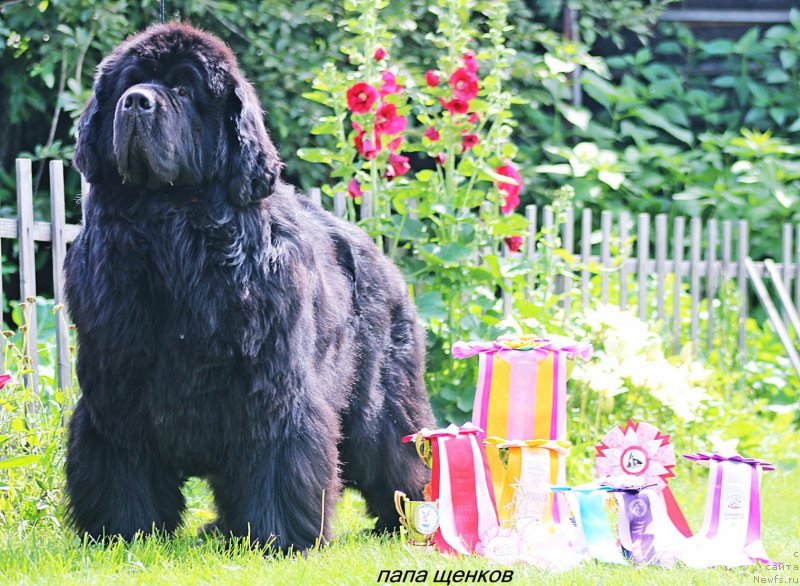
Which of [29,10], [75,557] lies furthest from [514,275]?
[29,10]

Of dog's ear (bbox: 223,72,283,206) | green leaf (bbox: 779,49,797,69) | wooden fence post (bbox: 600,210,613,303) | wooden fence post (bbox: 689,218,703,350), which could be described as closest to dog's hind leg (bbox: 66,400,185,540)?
dog's ear (bbox: 223,72,283,206)

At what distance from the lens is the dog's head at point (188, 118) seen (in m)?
2.84

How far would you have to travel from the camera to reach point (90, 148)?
9.46 feet

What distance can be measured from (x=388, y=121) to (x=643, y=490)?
2.02 m

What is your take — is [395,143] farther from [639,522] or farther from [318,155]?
[639,522]

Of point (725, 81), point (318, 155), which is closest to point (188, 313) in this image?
point (318, 155)

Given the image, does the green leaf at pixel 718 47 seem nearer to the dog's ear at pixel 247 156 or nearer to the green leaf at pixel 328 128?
the green leaf at pixel 328 128

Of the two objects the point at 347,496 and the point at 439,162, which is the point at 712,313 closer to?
the point at 439,162

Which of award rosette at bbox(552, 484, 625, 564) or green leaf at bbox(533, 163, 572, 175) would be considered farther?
green leaf at bbox(533, 163, 572, 175)

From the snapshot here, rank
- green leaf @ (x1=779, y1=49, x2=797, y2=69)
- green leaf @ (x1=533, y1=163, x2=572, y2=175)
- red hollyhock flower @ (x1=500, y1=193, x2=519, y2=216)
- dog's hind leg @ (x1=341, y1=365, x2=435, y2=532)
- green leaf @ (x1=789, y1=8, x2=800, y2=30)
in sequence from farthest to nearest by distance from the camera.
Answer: green leaf @ (x1=789, y1=8, x2=800, y2=30) < green leaf @ (x1=779, y1=49, x2=797, y2=69) < green leaf @ (x1=533, y1=163, x2=572, y2=175) < red hollyhock flower @ (x1=500, y1=193, x2=519, y2=216) < dog's hind leg @ (x1=341, y1=365, x2=435, y2=532)

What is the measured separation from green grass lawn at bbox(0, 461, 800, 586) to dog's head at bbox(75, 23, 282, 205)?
37.6 inches

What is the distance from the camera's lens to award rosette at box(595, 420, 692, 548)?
297 centimetres

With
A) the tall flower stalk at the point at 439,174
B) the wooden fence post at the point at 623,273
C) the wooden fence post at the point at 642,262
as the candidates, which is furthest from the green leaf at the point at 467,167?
the wooden fence post at the point at 642,262

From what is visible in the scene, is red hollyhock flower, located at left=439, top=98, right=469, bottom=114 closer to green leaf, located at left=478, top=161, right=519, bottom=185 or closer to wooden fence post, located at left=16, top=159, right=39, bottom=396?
green leaf, located at left=478, top=161, right=519, bottom=185
